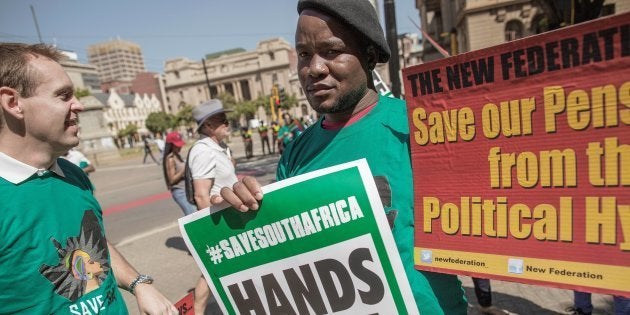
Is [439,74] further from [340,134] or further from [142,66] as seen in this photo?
[142,66]

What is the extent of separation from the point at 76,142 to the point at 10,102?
27 cm

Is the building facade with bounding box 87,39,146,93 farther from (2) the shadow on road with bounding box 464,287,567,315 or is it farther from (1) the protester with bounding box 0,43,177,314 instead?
(1) the protester with bounding box 0,43,177,314

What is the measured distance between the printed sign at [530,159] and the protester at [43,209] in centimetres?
121

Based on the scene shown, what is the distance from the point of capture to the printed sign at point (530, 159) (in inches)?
35.2

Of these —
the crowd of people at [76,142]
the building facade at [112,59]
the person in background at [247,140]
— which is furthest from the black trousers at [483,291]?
the building facade at [112,59]

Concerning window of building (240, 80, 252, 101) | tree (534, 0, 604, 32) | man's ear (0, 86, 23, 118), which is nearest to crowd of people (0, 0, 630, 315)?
man's ear (0, 86, 23, 118)

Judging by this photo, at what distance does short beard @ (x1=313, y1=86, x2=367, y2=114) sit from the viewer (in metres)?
1.36

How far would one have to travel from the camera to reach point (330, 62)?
4.34 ft

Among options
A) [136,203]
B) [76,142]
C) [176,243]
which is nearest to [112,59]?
[136,203]

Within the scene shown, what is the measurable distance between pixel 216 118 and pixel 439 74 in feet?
10.1

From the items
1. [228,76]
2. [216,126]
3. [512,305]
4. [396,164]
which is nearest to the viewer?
[396,164]

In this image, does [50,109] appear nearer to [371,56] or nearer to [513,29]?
[371,56]

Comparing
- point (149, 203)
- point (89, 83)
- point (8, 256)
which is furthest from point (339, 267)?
point (89, 83)

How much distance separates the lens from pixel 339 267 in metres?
1.26
